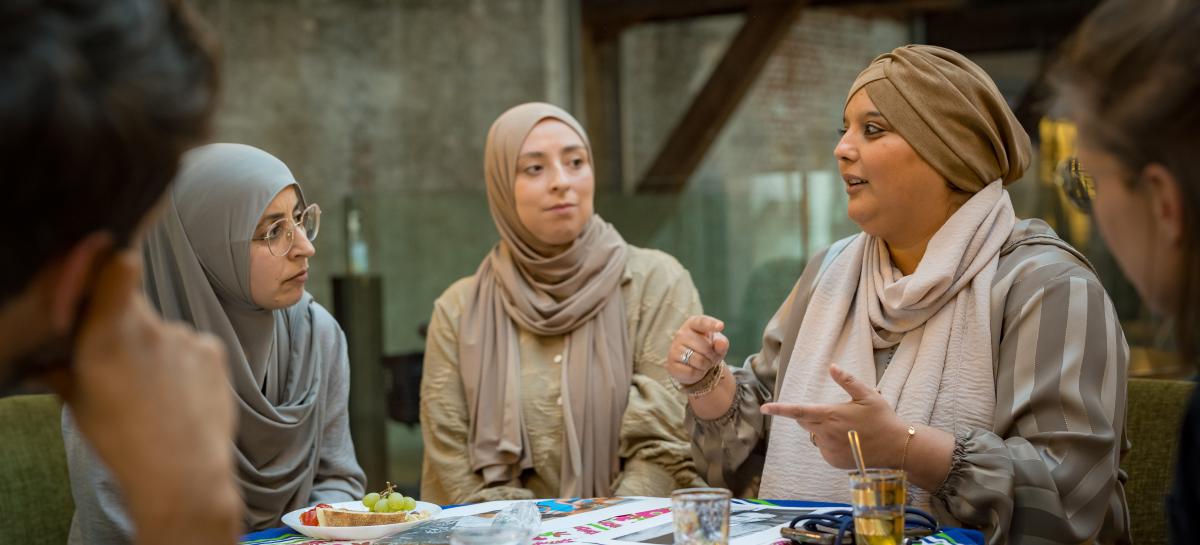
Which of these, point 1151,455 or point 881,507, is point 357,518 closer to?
point 881,507

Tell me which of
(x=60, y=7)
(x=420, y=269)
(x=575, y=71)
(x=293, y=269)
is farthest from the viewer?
(x=575, y=71)

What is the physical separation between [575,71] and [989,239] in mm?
5938

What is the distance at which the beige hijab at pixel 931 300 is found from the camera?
2.30 metres

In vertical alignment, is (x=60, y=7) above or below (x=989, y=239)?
above

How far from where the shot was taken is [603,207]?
5.61 metres

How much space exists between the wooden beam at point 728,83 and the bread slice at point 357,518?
5.28 meters

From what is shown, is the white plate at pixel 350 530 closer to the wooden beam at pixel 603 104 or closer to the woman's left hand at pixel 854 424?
the woman's left hand at pixel 854 424

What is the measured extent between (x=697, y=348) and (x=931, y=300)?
1.63ft

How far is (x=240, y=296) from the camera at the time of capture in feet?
8.79

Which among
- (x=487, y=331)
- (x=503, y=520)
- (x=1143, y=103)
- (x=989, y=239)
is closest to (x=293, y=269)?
(x=487, y=331)

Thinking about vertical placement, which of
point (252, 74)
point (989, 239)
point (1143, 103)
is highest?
point (252, 74)

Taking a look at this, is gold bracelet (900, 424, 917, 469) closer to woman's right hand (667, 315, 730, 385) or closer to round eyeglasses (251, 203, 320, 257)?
woman's right hand (667, 315, 730, 385)

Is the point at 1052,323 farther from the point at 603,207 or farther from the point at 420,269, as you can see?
the point at 420,269

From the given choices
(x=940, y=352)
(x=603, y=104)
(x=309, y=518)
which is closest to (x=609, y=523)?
(x=309, y=518)
